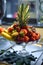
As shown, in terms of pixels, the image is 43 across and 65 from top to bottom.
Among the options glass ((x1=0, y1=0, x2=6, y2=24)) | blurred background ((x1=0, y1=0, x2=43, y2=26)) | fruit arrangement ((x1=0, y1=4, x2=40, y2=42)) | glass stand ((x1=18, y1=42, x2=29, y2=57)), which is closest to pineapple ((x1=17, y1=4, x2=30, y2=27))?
fruit arrangement ((x1=0, y1=4, x2=40, y2=42))

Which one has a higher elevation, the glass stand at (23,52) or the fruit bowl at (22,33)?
the fruit bowl at (22,33)

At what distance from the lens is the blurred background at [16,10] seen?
350 centimetres

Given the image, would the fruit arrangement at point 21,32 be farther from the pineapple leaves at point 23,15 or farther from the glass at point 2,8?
the glass at point 2,8

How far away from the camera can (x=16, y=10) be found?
144 inches

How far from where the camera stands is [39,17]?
11.5ft

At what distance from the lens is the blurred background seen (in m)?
3.50

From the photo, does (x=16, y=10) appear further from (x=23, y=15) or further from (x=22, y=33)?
(x=22, y=33)

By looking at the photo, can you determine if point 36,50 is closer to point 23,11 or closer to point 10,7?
point 23,11

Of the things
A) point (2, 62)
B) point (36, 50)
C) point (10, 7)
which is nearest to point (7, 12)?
point (10, 7)

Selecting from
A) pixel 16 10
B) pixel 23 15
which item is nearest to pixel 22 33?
pixel 23 15

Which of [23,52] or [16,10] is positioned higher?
[16,10]

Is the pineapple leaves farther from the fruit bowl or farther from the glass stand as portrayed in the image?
the glass stand

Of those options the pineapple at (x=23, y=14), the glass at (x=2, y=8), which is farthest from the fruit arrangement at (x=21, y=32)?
the glass at (x=2, y=8)

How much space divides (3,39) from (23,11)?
0.99 feet
